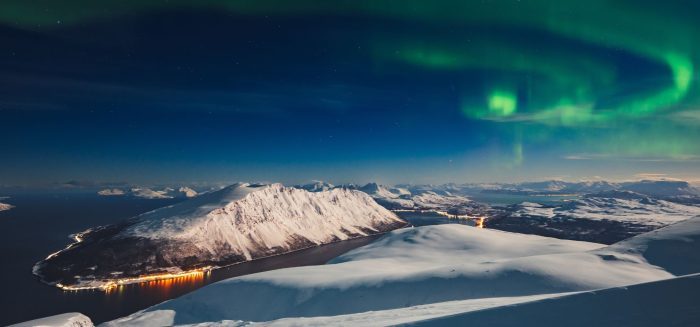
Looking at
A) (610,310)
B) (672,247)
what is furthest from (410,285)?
(672,247)

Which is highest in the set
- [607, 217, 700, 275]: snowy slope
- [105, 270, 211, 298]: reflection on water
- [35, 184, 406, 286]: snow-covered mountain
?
[607, 217, 700, 275]: snowy slope

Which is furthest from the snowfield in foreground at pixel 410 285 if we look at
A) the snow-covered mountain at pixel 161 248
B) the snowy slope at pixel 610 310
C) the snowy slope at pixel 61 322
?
the snow-covered mountain at pixel 161 248

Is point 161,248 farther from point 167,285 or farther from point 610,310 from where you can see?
point 610,310

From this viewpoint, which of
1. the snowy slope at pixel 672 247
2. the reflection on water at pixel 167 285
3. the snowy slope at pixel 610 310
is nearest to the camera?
the snowy slope at pixel 610 310

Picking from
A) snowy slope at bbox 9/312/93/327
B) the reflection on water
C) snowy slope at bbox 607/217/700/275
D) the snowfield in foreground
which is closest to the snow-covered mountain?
the reflection on water

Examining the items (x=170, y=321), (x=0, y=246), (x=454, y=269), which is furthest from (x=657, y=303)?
(x=0, y=246)

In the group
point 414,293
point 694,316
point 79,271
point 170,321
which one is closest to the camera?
point 694,316

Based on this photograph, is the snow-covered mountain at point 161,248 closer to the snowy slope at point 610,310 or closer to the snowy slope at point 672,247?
the snowy slope at point 610,310

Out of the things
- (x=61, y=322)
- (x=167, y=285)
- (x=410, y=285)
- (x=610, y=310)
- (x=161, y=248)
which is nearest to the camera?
(x=610, y=310)

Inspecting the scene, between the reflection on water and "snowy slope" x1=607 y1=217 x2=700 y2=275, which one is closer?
"snowy slope" x1=607 y1=217 x2=700 y2=275

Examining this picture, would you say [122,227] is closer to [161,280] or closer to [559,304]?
[161,280]

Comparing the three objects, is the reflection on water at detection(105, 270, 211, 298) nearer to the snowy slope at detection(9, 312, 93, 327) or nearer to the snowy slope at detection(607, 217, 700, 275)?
the snowy slope at detection(9, 312, 93, 327)
